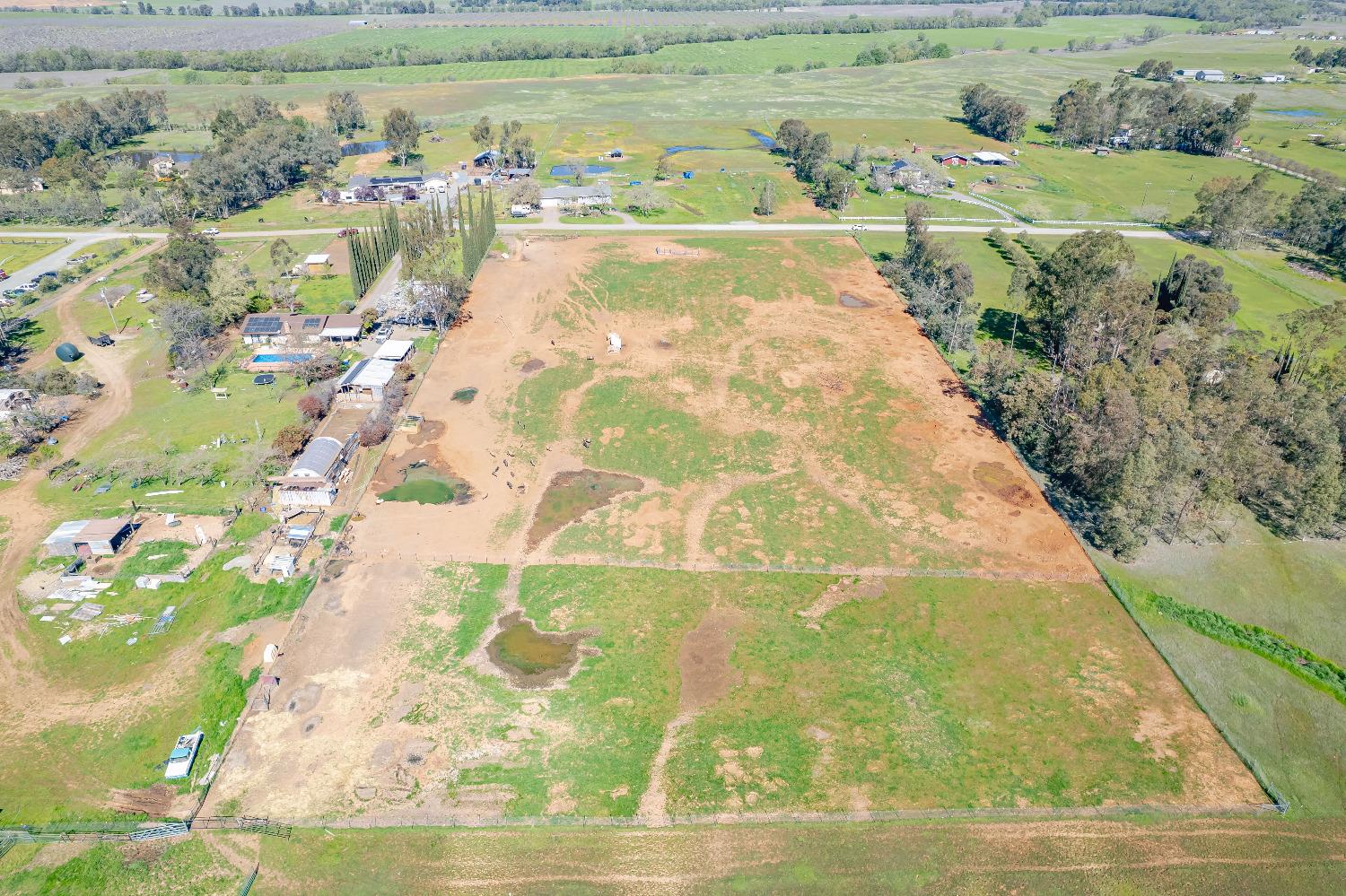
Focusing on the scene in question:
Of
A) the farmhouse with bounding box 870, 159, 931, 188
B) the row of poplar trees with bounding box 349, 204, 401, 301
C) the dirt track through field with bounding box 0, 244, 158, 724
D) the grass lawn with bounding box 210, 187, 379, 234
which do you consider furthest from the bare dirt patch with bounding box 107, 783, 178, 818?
the farmhouse with bounding box 870, 159, 931, 188

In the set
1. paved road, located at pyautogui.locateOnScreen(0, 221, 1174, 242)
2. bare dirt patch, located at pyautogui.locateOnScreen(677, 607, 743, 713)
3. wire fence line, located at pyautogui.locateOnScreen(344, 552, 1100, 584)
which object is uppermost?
paved road, located at pyautogui.locateOnScreen(0, 221, 1174, 242)

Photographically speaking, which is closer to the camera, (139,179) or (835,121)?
(139,179)

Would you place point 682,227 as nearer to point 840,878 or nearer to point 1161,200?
point 1161,200

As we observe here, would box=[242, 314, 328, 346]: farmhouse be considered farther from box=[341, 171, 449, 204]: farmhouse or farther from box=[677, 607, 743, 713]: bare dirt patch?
box=[677, 607, 743, 713]: bare dirt patch

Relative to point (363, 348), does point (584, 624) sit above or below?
below

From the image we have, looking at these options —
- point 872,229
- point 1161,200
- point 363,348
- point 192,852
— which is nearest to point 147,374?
point 363,348

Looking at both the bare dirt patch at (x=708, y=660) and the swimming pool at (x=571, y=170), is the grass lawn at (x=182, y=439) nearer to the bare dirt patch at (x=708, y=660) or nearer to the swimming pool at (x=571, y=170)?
the bare dirt patch at (x=708, y=660)
